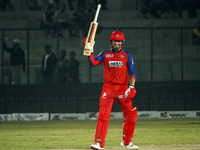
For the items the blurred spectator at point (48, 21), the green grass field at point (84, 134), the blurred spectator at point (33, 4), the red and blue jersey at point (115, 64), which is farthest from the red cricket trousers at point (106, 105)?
the blurred spectator at point (33, 4)

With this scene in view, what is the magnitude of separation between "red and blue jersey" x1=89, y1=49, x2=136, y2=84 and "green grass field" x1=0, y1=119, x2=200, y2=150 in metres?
1.51

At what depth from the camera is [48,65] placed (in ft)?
67.9

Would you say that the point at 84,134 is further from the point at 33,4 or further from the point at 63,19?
the point at 33,4

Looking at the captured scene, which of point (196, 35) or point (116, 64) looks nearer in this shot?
point (116, 64)

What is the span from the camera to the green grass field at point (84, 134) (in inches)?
455

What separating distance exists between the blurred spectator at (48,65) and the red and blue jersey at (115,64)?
10279mm

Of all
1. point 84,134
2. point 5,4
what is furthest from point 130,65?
point 5,4

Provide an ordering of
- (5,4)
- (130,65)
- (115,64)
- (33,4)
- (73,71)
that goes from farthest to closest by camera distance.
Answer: (33,4)
(5,4)
(73,71)
(130,65)
(115,64)

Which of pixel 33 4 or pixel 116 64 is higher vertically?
pixel 33 4

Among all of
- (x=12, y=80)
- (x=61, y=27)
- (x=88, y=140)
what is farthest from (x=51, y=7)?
(x=88, y=140)

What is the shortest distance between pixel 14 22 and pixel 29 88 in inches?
374

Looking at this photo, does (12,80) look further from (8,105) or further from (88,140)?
(88,140)

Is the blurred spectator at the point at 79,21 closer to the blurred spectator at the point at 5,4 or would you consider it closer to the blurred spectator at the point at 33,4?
the blurred spectator at the point at 33,4

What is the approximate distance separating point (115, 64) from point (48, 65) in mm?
10638
